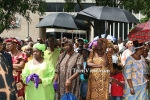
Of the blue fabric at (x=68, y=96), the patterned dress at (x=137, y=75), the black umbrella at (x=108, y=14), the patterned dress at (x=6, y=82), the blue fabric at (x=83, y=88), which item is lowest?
A: the blue fabric at (x=83, y=88)

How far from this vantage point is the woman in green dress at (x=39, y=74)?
26.2ft

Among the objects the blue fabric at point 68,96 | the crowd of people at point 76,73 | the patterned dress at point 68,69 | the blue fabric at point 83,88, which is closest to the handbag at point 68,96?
Answer: the blue fabric at point 68,96

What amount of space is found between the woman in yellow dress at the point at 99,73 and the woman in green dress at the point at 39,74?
88 cm

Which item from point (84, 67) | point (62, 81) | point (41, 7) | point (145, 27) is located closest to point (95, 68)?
point (84, 67)

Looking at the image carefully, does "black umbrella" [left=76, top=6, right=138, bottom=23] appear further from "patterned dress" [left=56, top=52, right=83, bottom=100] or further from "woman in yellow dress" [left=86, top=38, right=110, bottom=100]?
"patterned dress" [left=56, top=52, right=83, bottom=100]

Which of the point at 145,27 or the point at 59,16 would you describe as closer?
the point at 145,27

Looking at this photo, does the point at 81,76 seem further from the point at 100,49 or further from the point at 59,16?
the point at 59,16

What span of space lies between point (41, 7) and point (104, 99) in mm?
9961

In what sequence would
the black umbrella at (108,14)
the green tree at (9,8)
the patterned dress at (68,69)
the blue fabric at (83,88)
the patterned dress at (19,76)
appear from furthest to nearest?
1. the green tree at (9,8)
2. the blue fabric at (83,88)
3. the black umbrella at (108,14)
4. the patterned dress at (19,76)
5. the patterned dress at (68,69)

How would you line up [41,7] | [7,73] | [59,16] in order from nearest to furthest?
[7,73] → [59,16] → [41,7]

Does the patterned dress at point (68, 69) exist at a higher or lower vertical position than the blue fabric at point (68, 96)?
higher

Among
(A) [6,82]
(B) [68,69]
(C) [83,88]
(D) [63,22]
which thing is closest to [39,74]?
(B) [68,69]

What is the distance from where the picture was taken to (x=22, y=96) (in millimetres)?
8609

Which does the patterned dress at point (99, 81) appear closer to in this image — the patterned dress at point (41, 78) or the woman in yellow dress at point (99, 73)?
the woman in yellow dress at point (99, 73)
